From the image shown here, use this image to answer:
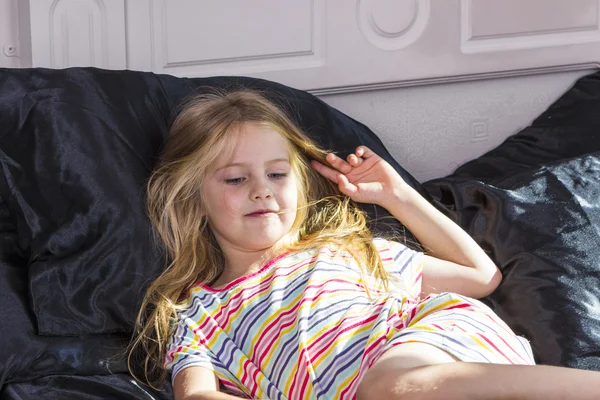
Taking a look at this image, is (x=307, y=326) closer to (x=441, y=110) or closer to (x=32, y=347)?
(x=32, y=347)

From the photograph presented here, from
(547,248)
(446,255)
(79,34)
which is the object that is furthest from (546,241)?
(79,34)

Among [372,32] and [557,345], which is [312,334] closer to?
[557,345]

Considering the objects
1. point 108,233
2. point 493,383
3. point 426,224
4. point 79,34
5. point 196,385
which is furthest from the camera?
point 79,34

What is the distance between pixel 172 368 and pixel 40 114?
0.48m

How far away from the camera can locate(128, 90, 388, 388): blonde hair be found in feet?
4.87

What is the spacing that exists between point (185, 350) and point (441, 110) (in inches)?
33.7

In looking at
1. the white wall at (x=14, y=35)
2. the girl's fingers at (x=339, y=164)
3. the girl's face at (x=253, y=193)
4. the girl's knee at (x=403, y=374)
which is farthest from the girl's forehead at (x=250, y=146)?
the white wall at (x=14, y=35)

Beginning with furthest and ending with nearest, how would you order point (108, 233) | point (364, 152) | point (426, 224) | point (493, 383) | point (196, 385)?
point (364, 152) < point (426, 224) < point (108, 233) < point (196, 385) < point (493, 383)

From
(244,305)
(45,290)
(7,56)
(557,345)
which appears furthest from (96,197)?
(557,345)

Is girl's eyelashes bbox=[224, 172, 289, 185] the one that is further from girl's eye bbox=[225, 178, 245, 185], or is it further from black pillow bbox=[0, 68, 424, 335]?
black pillow bbox=[0, 68, 424, 335]

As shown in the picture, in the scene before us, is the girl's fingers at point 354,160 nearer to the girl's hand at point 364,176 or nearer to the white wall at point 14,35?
the girl's hand at point 364,176

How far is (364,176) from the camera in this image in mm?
1688

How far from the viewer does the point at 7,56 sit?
198cm

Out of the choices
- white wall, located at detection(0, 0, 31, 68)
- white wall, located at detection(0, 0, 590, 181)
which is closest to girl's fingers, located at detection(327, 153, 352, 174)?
white wall, located at detection(0, 0, 590, 181)
